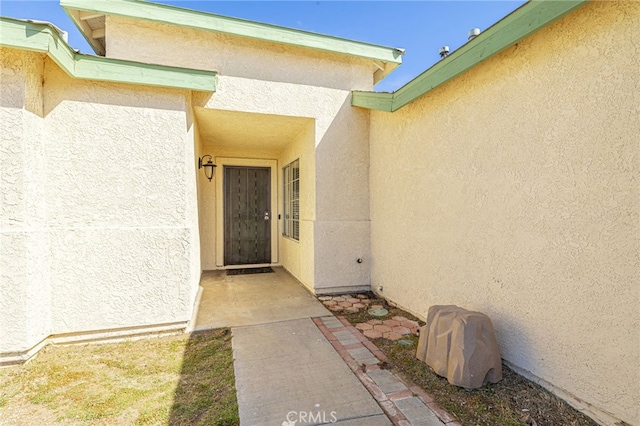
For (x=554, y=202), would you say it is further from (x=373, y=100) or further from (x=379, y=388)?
(x=373, y=100)

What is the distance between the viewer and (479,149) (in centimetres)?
402

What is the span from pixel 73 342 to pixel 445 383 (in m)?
5.30

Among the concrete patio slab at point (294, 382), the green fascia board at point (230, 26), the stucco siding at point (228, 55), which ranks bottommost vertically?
the concrete patio slab at point (294, 382)

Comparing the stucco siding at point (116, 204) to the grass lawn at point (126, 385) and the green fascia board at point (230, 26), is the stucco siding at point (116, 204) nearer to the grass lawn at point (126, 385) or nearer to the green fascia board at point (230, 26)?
the grass lawn at point (126, 385)

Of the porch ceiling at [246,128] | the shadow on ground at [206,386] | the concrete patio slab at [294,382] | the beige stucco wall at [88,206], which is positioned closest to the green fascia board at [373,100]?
the porch ceiling at [246,128]

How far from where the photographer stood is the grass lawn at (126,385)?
2902mm

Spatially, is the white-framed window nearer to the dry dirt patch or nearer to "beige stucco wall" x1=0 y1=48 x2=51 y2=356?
the dry dirt patch

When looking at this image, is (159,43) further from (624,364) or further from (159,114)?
(624,364)

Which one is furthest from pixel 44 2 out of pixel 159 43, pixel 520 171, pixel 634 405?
pixel 634 405

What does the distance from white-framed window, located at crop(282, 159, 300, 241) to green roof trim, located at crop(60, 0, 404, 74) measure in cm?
292

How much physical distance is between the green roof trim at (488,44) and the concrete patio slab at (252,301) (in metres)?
4.31

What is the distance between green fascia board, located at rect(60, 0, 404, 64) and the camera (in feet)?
17.1

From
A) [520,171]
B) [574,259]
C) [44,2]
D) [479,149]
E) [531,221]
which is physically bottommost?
[574,259]

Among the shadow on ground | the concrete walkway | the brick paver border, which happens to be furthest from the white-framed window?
the shadow on ground
